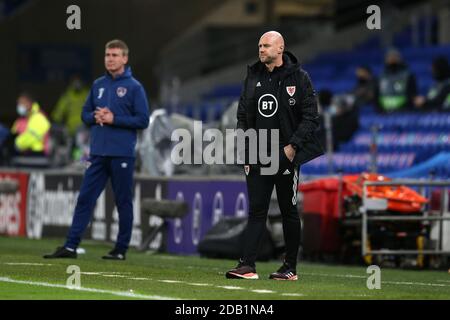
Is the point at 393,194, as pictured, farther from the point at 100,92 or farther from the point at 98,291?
the point at 98,291

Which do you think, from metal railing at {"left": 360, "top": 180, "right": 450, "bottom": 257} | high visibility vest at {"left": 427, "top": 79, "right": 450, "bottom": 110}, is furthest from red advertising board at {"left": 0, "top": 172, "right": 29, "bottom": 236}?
metal railing at {"left": 360, "top": 180, "right": 450, "bottom": 257}

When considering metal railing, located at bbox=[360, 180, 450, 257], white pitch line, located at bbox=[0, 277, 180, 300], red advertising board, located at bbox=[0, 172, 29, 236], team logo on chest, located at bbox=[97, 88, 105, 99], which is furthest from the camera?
red advertising board, located at bbox=[0, 172, 29, 236]

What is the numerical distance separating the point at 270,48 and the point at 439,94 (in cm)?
1119

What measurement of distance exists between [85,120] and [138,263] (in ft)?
5.40

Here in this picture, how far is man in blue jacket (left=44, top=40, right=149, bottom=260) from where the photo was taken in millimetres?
15297

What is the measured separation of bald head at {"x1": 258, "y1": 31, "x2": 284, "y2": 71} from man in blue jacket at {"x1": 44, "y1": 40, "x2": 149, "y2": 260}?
10.9ft

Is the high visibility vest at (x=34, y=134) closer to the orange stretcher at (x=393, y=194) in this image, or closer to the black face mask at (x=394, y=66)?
the black face mask at (x=394, y=66)

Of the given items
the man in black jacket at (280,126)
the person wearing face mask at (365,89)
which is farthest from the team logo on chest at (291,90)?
the person wearing face mask at (365,89)

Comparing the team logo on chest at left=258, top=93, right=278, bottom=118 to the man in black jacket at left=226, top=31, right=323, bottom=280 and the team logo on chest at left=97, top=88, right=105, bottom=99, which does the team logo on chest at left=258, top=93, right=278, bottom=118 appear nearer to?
the man in black jacket at left=226, top=31, right=323, bottom=280

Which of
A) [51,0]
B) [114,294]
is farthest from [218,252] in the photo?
[51,0]

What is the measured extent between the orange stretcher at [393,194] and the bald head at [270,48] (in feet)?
15.1

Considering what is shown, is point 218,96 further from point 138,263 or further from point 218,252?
point 138,263

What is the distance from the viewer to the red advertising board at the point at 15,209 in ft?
73.1

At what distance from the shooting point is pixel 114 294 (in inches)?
419
